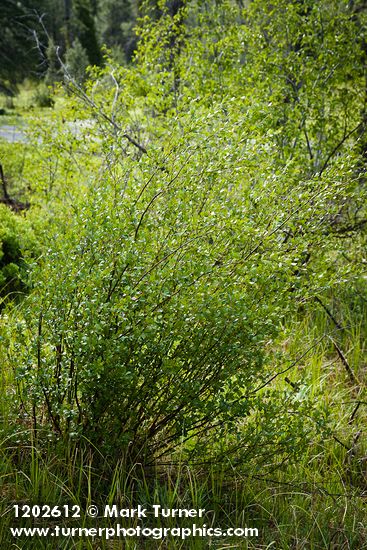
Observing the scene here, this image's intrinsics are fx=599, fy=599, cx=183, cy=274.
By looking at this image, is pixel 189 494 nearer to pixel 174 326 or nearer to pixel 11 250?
pixel 174 326

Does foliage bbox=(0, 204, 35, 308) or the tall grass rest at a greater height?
foliage bbox=(0, 204, 35, 308)

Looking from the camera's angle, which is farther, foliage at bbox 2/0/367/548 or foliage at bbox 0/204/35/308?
foliage at bbox 0/204/35/308

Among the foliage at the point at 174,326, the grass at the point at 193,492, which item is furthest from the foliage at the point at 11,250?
the foliage at the point at 174,326

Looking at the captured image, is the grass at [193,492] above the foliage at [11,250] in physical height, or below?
below

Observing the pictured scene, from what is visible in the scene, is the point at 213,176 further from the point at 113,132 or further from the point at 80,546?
the point at 113,132

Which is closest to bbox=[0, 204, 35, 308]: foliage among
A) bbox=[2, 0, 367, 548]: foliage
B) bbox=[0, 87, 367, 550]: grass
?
bbox=[0, 87, 367, 550]: grass

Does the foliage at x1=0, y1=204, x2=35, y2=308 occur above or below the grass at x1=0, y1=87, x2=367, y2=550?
above

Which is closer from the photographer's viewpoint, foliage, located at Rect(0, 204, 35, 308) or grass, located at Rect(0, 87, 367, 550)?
grass, located at Rect(0, 87, 367, 550)

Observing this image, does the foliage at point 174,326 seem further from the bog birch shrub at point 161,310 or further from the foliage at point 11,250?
the foliage at point 11,250

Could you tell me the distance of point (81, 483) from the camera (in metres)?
2.53

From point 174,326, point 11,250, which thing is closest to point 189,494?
point 174,326

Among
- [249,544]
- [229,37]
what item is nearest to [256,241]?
[249,544]

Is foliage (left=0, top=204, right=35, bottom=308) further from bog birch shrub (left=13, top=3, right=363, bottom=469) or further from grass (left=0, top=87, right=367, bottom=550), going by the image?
bog birch shrub (left=13, top=3, right=363, bottom=469)

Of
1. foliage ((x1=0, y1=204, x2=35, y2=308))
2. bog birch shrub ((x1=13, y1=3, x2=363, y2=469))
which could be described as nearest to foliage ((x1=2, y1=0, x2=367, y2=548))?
bog birch shrub ((x1=13, y1=3, x2=363, y2=469))
